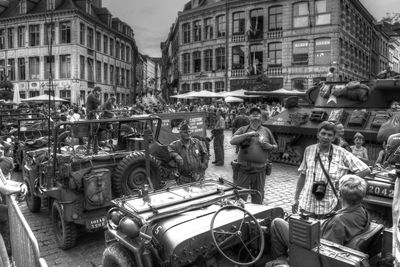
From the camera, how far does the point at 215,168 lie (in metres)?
12.4

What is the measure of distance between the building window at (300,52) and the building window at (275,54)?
1313 millimetres

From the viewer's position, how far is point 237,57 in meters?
37.4

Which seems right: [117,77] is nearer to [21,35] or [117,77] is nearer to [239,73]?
[21,35]

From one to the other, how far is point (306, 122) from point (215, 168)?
3.09m

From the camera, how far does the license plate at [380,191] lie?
5027 millimetres

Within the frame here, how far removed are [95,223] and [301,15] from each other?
3129 centimetres

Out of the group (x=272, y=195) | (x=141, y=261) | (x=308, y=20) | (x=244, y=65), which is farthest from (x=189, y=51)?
(x=141, y=261)

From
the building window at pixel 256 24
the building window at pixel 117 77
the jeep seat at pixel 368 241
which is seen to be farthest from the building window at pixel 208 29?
the jeep seat at pixel 368 241

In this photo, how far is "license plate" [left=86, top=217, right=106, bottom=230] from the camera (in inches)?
234

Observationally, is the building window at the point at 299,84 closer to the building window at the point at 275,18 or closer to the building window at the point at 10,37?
the building window at the point at 275,18

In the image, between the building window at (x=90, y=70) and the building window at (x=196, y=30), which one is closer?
the building window at (x=196, y=30)

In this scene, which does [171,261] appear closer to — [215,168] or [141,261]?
[141,261]

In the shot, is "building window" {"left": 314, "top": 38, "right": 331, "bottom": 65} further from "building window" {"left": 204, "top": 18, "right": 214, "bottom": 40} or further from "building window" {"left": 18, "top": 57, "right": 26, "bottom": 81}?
"building window" {"left": 18, "top": 57, "right": 26, "bottom": 81}

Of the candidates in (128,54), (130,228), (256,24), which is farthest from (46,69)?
(130,228)
